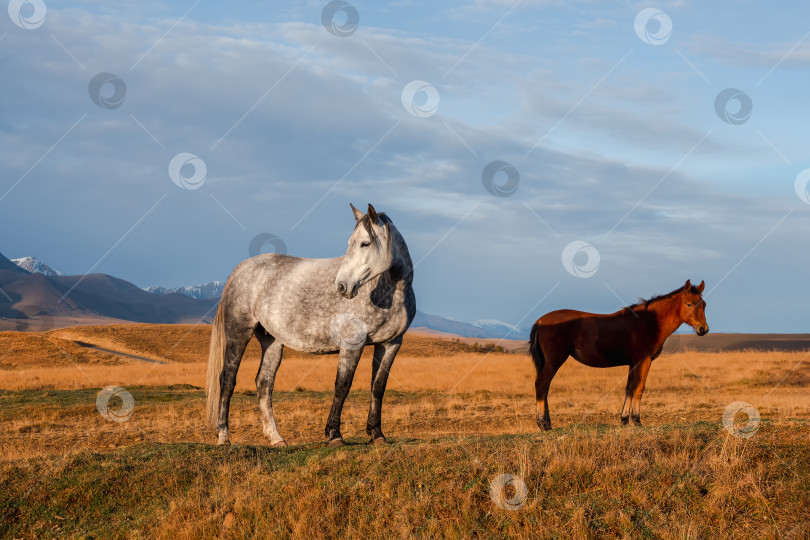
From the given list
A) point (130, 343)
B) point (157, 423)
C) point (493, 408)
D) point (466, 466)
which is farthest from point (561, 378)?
point (130, 343)

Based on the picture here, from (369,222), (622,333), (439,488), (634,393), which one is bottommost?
(439,488)

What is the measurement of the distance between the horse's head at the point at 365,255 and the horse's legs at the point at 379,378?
4.24 feet

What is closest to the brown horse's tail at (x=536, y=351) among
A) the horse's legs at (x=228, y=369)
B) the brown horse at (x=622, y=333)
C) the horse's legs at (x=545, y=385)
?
the brown horse at (x=622, y=333)

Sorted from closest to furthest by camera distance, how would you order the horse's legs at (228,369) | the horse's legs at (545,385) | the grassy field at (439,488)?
the grassy field at (439,488) < the horse's legs at (228,369) < the horse's legs at (545,385)

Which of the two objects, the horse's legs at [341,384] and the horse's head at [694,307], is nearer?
the horse's legs at [341,384]

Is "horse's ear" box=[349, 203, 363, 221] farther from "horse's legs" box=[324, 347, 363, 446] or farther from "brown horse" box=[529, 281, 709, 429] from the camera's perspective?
"brown horse" box=[529, 281, 709, 429]

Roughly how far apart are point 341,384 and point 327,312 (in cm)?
107

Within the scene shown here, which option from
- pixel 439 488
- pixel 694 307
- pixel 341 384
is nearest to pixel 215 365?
pixel 341 384

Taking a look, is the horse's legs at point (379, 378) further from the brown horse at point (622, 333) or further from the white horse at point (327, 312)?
the brown horse at point (622, 333)

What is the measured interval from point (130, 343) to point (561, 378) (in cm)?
4834

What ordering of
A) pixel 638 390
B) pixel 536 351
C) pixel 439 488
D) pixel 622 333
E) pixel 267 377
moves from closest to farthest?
pixel 439 488 → pixel 267 377 → pixel 638 390 → pixel 622 333 → pixel 536 351

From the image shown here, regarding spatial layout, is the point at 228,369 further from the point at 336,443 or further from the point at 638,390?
the point at 638,390

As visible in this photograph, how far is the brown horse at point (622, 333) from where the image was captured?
44.6 ft

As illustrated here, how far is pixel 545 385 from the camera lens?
13719 millimetres
